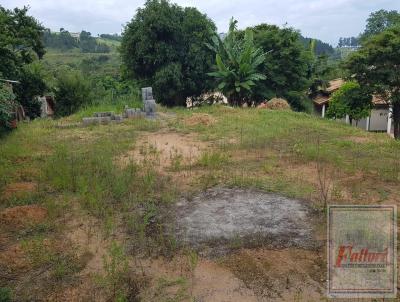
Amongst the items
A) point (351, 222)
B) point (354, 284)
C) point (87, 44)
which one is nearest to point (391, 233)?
point (351, 222)

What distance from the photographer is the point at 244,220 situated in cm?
547

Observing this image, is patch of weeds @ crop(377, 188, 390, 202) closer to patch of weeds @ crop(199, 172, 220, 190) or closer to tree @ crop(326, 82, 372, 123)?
patch of weeds @ crop(199, 172, 220, 190)

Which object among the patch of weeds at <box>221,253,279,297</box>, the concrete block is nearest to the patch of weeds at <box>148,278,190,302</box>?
the patch of weeds at <box>221,253,279,297</box>

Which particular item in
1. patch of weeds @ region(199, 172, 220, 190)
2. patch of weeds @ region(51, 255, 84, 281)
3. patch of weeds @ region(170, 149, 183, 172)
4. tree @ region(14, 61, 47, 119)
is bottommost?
patch of weeds @ region(51, 255, 84, 281)

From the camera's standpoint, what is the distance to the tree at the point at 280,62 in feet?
59.9

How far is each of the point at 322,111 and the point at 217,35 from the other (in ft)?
36.9

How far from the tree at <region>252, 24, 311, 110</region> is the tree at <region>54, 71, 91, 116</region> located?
9.63 m

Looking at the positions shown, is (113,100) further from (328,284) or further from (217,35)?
(328,284)

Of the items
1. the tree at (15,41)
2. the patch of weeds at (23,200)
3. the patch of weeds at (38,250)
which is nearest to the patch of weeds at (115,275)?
the patch of weeds at (38,250)

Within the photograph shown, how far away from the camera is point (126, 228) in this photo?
17.4 ft

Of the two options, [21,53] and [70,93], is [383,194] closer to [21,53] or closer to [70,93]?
[21,53]

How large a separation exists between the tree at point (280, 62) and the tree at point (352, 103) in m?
2.08

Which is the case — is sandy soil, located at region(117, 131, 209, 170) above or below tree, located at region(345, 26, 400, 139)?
below

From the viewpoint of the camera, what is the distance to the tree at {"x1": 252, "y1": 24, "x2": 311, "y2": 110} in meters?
18.3
